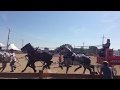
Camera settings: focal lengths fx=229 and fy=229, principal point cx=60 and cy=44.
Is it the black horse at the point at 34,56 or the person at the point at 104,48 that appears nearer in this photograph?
the person at the point at 104,48

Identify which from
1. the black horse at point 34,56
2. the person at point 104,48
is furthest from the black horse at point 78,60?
the black horse at point 34,56

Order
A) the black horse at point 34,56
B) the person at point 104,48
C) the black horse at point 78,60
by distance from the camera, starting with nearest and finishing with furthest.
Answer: the person at point 104,48 < the black horse at point 34,56 < the black horse at point 78,60

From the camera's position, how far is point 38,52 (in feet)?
42.2

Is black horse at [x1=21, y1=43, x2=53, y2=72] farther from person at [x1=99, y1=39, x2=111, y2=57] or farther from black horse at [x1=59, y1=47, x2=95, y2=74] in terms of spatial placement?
person at [x1=99, y1=39, x2=111, y2=57]

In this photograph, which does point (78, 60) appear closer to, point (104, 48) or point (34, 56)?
point (104, 48)

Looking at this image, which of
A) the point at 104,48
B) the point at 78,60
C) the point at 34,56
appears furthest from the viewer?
the point at 78,60

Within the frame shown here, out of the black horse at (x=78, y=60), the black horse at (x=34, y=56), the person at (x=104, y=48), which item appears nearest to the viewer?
the person at (x=104, y=48)

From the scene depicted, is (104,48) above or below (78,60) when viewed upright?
above

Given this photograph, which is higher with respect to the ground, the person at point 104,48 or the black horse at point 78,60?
the person at point 104,48

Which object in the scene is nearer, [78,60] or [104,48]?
[104,48]

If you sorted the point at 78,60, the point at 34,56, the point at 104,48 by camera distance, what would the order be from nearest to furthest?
the point at 104,48
the point at 34,56
the point at 78,60

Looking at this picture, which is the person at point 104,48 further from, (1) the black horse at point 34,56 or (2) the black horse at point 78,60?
(1) the black horse at point 34,56

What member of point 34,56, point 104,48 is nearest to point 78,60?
point 104,48
